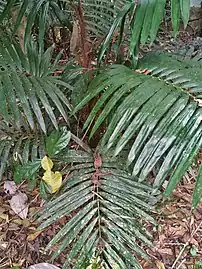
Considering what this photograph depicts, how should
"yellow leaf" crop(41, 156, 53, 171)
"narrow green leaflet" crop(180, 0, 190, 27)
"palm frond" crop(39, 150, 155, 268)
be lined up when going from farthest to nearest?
"yellow leaf" crop(41, 156, 53, 171), "palm frond" crop(39, 150, 155, 268), "narrow green leaflet" crop(180, 0, 190, 27)

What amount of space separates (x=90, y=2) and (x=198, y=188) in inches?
36.6

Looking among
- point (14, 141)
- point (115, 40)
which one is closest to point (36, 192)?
point (14, 141)

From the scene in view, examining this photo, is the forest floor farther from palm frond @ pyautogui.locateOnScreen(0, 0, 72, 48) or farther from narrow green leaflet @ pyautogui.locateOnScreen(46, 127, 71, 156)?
palm frond @ pyautogui.locateOnScreen(0, 0, 72, 48)

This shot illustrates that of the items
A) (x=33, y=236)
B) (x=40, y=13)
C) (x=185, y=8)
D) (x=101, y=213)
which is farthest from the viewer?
(x=40, y=13)

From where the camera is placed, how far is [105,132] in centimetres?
125

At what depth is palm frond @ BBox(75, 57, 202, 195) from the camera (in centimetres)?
103

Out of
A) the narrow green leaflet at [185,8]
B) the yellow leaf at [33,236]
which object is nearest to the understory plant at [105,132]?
the narrow green leaflet at [185,8]

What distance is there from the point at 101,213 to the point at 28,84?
1.32 feet

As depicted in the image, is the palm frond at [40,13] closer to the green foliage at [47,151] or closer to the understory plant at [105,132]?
the understory plant at [105,132]

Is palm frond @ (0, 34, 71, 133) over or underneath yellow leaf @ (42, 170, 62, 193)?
over

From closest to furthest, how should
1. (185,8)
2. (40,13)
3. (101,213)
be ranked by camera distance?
1. (185,8)
2. (101,213)
3. (40,13)

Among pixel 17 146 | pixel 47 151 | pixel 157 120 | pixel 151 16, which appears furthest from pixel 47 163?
pixel 151 16

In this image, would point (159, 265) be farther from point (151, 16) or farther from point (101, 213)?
point (151, 16)

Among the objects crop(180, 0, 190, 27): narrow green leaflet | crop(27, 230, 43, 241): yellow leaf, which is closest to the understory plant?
crop(180, 0, 190, 27): narrow green leaflet
